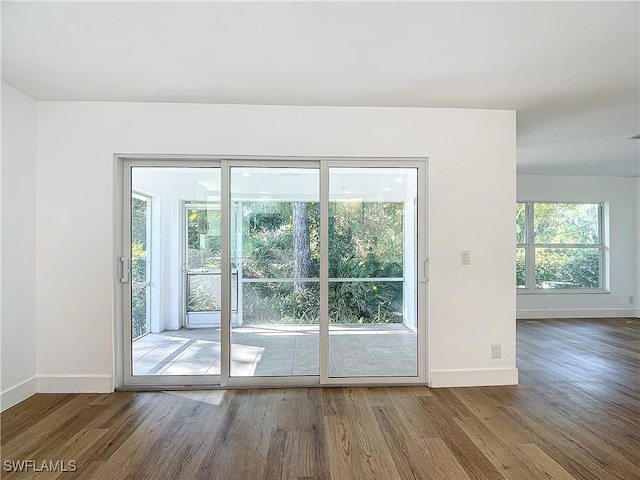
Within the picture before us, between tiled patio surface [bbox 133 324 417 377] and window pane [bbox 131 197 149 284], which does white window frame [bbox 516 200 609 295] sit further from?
window pane [bbox 131 197 149 284]

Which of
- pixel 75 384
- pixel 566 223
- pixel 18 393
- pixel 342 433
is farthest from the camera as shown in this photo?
pixel 566 223

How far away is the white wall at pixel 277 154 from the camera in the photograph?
3139 millimetres

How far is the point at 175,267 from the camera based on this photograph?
3479 millimetres

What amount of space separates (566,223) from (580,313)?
64.7 inches

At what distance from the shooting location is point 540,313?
654 cm

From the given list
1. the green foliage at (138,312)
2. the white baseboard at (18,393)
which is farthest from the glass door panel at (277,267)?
the white baseboard at (18,393)

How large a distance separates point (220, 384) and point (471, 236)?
2.64m

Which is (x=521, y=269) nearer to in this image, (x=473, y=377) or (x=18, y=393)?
(x=473, y=377)

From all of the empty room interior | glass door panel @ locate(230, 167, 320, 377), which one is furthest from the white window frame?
glass door panel @ locate(230, 167, 320, 377)

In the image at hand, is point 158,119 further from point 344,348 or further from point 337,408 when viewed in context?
point 337,408

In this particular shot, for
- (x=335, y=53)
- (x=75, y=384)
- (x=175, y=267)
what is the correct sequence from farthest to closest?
(x=175, y=267)
(x=75, y=384)
(x=335, y=53)

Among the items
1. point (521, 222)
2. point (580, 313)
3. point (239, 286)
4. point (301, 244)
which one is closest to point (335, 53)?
point (301, 244)

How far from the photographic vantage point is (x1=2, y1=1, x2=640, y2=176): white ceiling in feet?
6.37

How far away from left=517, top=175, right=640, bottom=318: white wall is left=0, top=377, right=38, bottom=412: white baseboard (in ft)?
22.6
